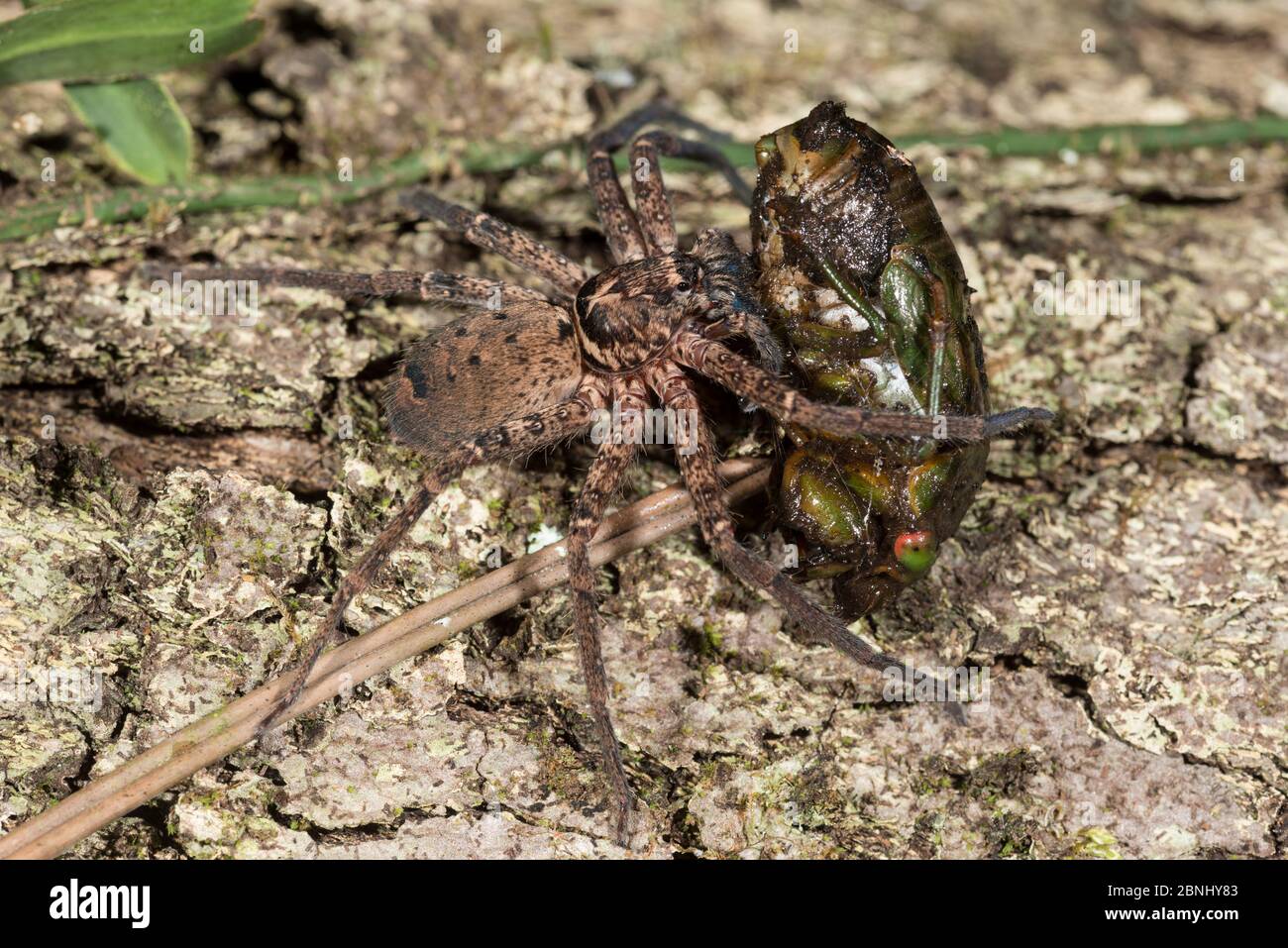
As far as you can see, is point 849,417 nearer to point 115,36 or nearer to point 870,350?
point 870,350

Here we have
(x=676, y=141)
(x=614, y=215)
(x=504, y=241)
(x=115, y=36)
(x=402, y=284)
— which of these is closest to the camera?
(x=115, y=36)

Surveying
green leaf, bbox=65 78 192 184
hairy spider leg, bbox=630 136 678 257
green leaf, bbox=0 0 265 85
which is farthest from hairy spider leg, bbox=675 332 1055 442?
green leaf, bbox=65 78 192 184

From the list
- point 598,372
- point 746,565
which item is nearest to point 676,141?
point 598,372

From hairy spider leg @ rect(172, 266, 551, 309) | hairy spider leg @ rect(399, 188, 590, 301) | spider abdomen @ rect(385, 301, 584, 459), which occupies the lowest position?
spider abdomen @ rect(385, 301, 584, 459)

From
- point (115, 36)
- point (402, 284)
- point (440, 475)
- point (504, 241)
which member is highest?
point (115, 36)

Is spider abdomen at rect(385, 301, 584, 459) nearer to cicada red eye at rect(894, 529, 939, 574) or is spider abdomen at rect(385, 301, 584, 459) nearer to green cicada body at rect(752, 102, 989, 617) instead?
green cicada body at rect(752, 102, 989, 617)

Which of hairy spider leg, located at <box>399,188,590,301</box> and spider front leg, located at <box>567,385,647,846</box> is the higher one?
hairy spider leg, located at <box>399,188,590,301</box>
